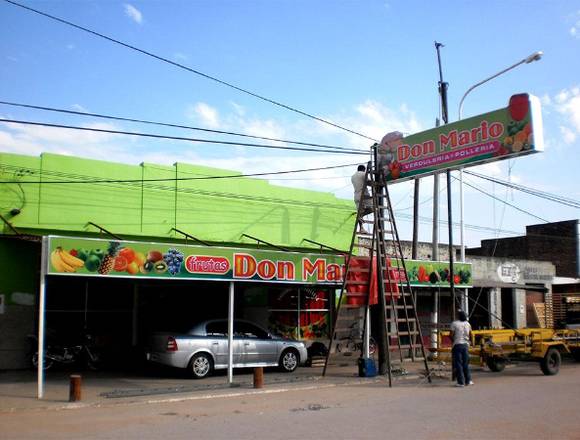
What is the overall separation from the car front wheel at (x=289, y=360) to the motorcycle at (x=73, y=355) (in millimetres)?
5252

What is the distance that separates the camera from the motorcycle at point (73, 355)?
17.0 m

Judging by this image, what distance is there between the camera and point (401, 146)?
55.6 feet

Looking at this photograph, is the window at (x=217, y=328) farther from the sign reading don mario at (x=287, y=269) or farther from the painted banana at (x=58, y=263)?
the painted banana at (x=58, y=263)

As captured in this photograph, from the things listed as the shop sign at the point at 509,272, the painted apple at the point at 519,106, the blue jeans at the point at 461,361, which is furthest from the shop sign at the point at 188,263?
the shop sign at the point at 509,272

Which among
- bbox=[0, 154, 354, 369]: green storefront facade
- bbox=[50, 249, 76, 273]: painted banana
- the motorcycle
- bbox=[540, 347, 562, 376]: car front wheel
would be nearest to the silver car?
bbox=[0, 154, 354, 369]: green storefront facade

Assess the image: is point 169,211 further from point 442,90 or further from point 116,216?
point 442,90

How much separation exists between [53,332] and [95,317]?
1.38m

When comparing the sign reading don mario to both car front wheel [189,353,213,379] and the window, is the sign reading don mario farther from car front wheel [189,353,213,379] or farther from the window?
car front wheel [189,353,213,379]

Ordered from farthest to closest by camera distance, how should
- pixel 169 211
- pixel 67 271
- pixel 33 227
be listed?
1. pixel 169 211
2. pixel 33 227
3. pixel 67 271

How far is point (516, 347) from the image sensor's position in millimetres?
17031

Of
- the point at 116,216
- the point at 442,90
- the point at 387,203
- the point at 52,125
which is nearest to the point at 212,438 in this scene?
the point at 52,125

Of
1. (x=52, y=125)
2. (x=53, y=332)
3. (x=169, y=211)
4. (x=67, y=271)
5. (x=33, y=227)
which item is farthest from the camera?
(x=169, y=211)

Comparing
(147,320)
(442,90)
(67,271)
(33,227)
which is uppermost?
(442,90)

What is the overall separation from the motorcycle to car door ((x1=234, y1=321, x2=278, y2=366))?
441 cm
